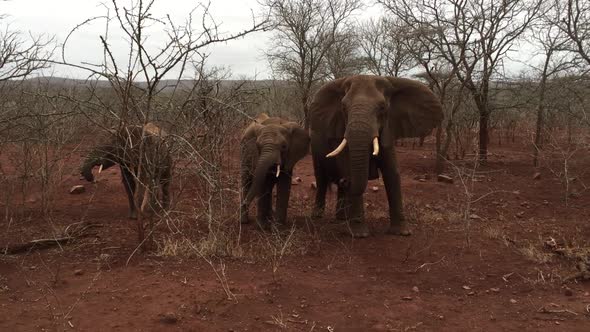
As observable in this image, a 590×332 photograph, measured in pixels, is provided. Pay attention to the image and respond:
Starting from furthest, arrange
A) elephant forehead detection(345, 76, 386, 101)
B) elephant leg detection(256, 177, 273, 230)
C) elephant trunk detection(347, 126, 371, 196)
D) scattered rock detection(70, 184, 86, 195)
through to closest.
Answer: scattered rock detection(70, 184, 86, 195), elephant leg detection(256, 177, 273, 230), elephant forehead detection(345, 76, 386, 101), elephant trunk detection(347, 126, 371, 196)

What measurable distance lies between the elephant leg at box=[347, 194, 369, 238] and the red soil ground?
0.63 ft

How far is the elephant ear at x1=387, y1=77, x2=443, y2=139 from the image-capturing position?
7.59m

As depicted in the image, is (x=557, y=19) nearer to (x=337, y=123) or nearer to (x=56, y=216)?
(x=337, y=123)

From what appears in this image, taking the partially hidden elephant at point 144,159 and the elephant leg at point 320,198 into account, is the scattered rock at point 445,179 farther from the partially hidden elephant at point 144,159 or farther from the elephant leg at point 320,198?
the partially hidden elephant at point 144,159

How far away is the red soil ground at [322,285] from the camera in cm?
450

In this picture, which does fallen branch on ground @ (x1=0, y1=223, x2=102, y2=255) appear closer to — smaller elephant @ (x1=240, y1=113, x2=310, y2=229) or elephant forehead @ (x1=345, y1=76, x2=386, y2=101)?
smaller elephant @ (x1=240, y1=113, x2=310, y2=229)

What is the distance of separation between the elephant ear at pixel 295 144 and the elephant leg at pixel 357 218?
1.18 metres

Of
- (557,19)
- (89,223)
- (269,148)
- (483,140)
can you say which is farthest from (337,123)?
(483,140)

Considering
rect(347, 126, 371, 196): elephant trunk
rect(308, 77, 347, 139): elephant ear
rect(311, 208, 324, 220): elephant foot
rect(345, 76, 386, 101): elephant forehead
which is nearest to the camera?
rect(347, 126, 371, 196): elephant trunk

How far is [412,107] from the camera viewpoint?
25.1 ft

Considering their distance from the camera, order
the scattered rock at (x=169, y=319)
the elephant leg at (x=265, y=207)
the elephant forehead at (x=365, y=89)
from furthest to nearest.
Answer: the elephant leg at (x=265, y=207)
the elephant forehead at (x=365, y=89)
the scattered rock at (x=169, y=319)

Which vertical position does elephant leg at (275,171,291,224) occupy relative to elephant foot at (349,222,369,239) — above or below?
above

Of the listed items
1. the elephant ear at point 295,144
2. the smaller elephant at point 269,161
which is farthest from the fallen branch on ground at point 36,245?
the elephant ear at point 295,144

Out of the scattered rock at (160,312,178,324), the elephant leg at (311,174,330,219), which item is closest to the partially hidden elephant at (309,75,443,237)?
the elephant leg at (311,174,330,219)
